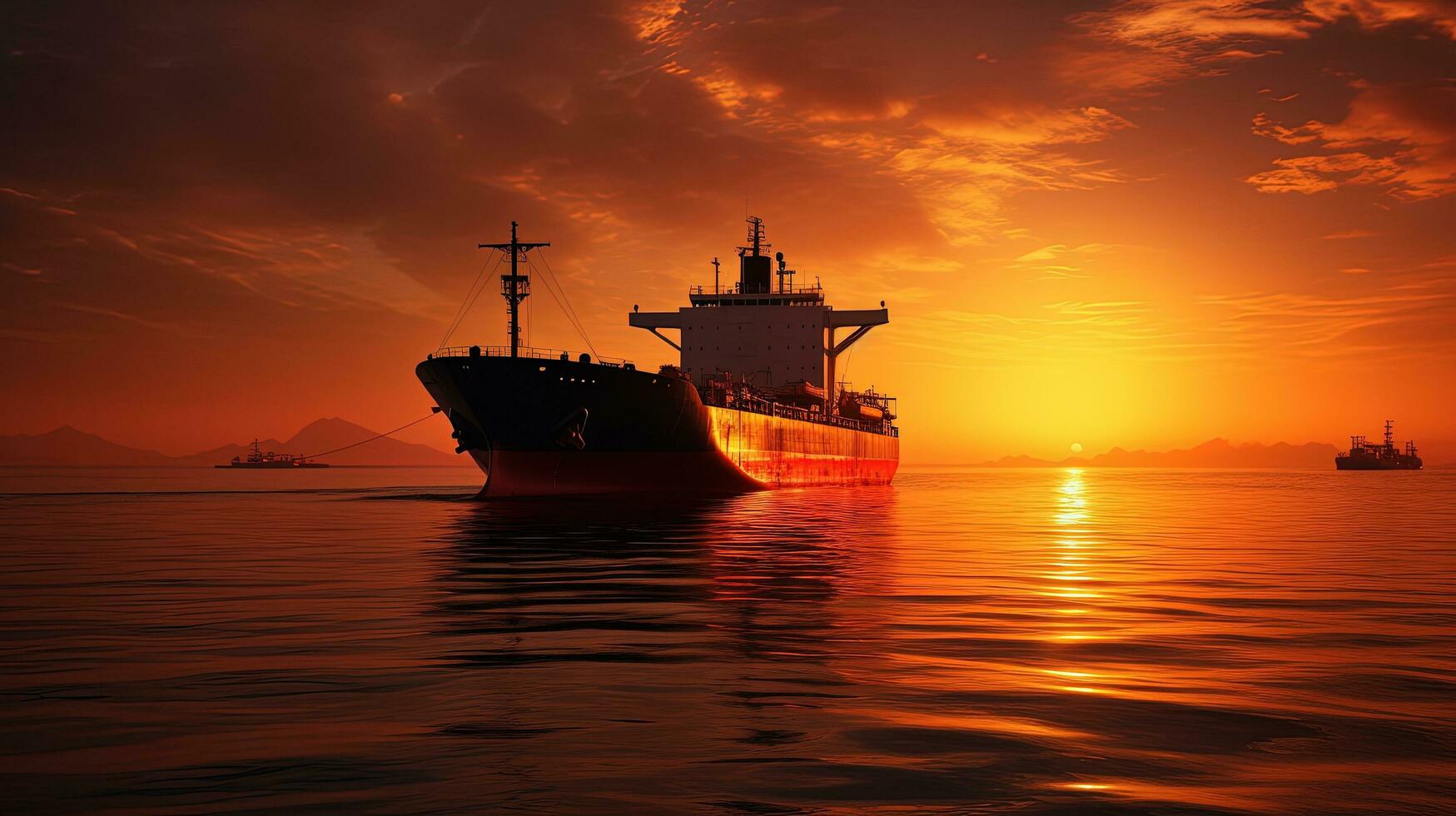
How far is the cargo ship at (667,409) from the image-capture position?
3722 cm

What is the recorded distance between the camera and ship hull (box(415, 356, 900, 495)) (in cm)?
3697

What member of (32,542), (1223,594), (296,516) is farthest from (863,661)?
(296,516)

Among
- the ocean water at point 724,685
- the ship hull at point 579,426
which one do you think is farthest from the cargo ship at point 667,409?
the ocean water at point 724,685

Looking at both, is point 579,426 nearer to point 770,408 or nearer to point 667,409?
point 667,409

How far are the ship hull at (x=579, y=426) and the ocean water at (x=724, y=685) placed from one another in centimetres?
2048

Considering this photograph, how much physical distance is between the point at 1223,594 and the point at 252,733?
11.2 m

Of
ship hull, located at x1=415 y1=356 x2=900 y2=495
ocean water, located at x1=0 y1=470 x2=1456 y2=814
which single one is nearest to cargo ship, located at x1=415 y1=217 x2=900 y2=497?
ship hull, located at x1=415 y1=356 x2=900 y2=495

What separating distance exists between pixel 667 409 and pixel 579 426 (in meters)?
3.72

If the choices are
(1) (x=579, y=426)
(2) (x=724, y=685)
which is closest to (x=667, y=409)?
(1) (x=579, y=426)

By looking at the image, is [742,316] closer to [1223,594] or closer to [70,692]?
[1223,594]

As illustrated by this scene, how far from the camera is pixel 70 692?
6332mm

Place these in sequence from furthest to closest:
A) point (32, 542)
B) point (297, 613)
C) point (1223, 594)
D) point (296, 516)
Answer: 1. point (296, 516)
2. point (32, 542)
3. point (1223, 594)
4. point (297, 613)

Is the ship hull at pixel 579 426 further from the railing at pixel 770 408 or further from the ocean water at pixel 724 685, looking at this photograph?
the ocean water at pixel 724 685

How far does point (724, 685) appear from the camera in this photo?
6.69m
